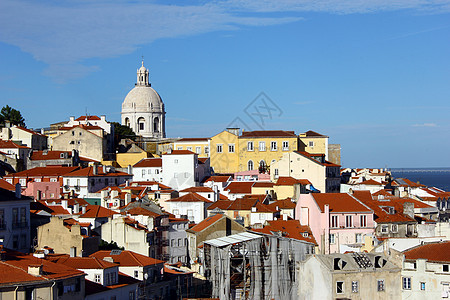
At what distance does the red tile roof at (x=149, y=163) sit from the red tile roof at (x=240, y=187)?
976 cm

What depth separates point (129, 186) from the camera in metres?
71.7

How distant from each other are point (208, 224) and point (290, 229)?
5702 millimetres

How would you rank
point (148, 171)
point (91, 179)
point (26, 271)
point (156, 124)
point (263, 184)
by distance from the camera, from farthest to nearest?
1. point (156, 124)
2. point (148, 171)
3. point (91, 179)
4. point (263, 184)
5. point (26, 271)

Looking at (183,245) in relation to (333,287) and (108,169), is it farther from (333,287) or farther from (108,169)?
(108,169)

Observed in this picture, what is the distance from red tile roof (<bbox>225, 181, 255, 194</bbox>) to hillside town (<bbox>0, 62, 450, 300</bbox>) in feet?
0.37

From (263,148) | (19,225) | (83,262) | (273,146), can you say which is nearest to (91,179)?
(263,148)

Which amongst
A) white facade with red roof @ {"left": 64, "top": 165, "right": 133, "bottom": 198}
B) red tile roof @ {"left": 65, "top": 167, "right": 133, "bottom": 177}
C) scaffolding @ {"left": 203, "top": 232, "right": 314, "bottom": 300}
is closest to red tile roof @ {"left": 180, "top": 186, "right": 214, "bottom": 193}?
white facade with red roof @ {"left": 64, "top": 165, "right": 133, "bottom": 198}

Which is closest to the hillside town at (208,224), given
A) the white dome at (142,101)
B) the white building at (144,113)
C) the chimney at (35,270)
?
the chimney at (35,270)

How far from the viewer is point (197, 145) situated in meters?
86.6

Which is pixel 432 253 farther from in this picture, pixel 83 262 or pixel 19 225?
pixel 19 225

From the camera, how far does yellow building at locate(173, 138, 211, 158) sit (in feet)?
282

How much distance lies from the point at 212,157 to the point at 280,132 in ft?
26.8

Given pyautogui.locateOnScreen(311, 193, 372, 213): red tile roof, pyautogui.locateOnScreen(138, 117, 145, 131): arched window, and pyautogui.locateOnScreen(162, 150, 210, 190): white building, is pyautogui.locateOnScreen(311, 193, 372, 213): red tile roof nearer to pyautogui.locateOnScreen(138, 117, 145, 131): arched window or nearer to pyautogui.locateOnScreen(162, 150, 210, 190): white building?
pyautogui.locateOnScreen(162, 150, 210, 190): white building

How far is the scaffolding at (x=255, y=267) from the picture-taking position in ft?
133
